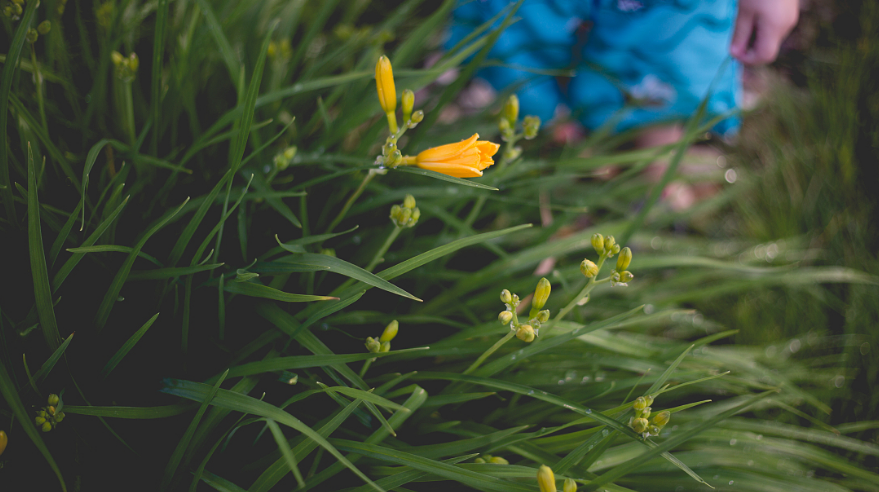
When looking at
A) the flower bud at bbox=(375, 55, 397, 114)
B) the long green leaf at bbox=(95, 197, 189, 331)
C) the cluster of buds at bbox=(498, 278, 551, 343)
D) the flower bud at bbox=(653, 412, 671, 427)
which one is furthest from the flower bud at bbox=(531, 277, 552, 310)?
the long green leaf at bbox=(95, 197, 189, 331)

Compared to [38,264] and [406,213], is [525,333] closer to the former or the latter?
[406,213]

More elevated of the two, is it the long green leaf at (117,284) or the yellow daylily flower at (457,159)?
the yellow daylily flower at (457,159)

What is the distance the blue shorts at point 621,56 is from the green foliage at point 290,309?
0.66ft

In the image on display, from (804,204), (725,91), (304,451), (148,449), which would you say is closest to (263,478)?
(304,451)

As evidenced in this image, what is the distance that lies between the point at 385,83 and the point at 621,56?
0.84m

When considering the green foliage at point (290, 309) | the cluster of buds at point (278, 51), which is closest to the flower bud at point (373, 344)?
the green foliage at point (290, 309)

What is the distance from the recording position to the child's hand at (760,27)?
0.89 m

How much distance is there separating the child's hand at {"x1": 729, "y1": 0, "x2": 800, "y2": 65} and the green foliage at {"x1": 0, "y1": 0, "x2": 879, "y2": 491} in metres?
0.18

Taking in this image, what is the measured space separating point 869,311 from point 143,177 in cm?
195

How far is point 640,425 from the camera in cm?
61

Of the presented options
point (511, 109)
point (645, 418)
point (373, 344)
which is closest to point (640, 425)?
point (645, 418)

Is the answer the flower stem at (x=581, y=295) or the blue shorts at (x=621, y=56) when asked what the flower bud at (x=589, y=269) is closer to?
the flower stem at (x=581, y=295)

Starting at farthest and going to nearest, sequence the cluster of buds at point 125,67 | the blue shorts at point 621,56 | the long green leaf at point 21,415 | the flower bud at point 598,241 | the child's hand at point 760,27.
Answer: the blue shorts at point 621,56 → the child's hand at point 760,27 → the cluster of buds at point 125,67 → the flower bud at point 598,241 → the long green leaf at point 21,415

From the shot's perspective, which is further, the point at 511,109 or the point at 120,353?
the point at 511,109
